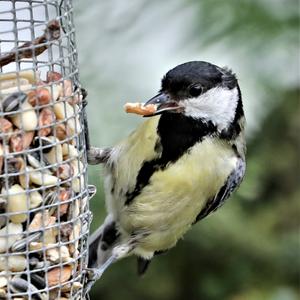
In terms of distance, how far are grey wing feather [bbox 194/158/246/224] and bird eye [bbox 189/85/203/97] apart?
0.36 metres

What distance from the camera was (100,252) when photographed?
330 centimetres

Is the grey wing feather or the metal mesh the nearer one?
the metal mesh

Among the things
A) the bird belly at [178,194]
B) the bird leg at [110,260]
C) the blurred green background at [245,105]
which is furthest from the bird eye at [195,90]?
the bird leg at [110,260]

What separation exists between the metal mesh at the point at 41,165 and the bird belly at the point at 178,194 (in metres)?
0.49

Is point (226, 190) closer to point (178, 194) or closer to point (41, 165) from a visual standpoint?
point (178, 194)

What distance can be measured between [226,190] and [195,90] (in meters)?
0.45

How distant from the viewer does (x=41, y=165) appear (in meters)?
2.41

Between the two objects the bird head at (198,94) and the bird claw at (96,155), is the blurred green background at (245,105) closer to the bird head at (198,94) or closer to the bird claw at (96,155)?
the bird claw at (96,155)

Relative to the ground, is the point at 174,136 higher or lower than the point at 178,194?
higher

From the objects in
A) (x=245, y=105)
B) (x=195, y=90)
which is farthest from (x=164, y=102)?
(x=245, y=105)

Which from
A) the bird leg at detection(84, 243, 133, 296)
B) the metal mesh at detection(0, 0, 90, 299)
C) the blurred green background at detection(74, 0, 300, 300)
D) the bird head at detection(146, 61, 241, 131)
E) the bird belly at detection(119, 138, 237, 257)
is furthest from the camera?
the blurred green background at detection(74, 0, 300, 300)

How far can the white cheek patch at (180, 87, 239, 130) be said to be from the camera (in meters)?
2.92

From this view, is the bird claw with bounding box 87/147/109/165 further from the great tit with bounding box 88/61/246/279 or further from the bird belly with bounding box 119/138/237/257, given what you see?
the bird belly with bounding box 119/138/237/257

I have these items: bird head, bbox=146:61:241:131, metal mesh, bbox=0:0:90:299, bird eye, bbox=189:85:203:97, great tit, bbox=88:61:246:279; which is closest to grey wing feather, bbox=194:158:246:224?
great tit, bbox=88:61:246:279
